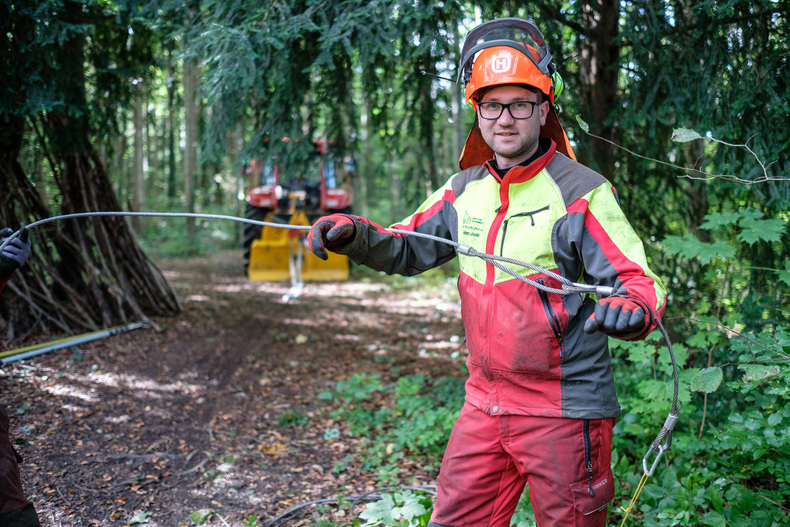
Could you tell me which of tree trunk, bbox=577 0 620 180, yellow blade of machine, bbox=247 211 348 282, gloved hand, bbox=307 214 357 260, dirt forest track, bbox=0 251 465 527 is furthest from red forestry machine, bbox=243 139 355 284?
gloved hand, bbox=307 214 357 260

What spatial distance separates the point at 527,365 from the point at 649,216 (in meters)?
3.17

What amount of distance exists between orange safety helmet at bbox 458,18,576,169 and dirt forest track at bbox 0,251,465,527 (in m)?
2.43

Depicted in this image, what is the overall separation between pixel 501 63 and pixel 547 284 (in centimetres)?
82

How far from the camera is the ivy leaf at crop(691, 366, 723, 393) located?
222cm

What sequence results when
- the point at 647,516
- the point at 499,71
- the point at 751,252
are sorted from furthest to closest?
the point at 751,252
the point at 647,516
the point at 499,71

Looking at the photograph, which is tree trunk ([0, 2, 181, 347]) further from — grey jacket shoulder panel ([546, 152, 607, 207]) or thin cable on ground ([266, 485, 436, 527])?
grey jacket shoulder panel ([546, 152, 607, 207])

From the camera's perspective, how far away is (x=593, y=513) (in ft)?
5.95

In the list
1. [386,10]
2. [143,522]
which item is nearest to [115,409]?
[143,522]

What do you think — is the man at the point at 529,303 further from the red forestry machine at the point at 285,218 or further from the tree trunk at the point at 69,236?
the red forestry machine at the point at 285,218

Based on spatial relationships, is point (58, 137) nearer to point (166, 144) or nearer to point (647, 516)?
point (647, 516)

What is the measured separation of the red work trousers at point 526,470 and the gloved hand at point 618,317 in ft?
1.47

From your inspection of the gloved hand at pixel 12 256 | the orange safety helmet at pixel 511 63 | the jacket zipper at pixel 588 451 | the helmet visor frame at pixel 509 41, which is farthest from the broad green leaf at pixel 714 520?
the gloved hand at pixel 12 256

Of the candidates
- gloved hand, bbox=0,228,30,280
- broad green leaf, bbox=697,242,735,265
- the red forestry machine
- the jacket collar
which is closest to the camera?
the jacket collar

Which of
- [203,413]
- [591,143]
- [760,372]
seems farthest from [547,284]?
[203,413]
